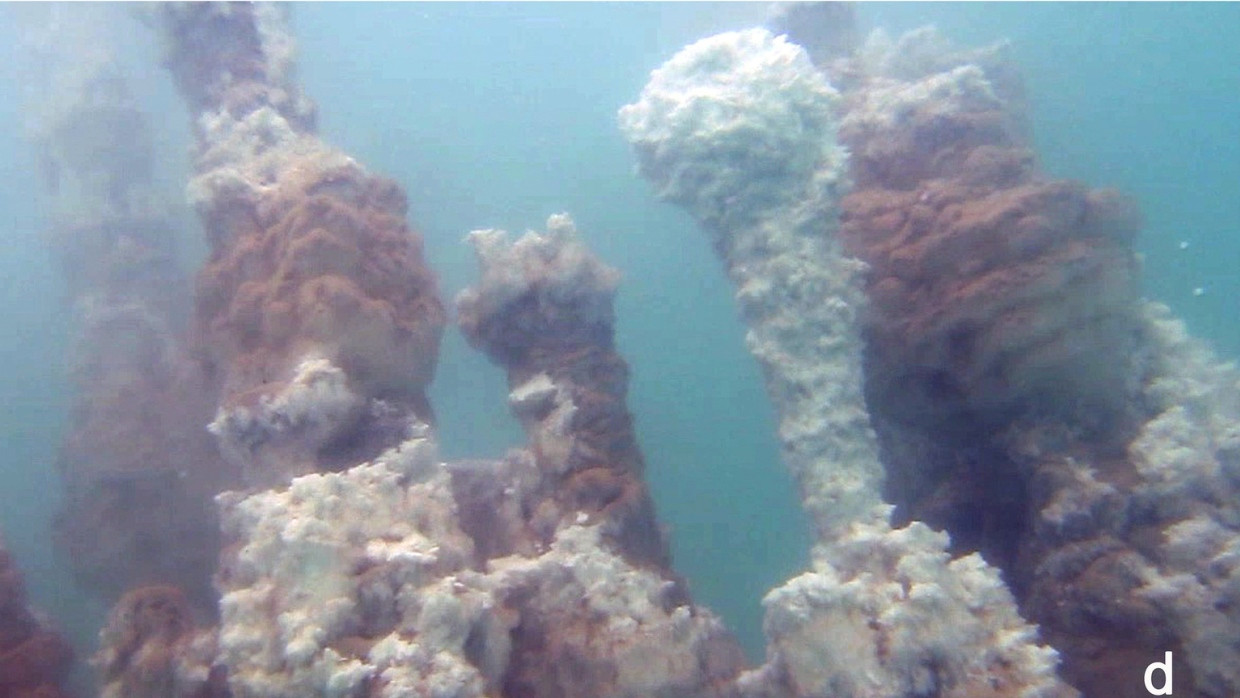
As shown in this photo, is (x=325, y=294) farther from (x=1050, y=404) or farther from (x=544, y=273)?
(x=1050, y=404)

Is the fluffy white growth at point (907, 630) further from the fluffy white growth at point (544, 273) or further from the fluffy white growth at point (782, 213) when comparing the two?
the fluffy white growth at point (544, 273)

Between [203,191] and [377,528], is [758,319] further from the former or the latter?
[203,191]

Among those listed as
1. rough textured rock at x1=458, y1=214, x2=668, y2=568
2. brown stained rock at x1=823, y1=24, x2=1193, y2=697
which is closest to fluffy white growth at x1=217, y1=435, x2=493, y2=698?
rough textured rock at x1=458, y1=214, x2=668, y2=568

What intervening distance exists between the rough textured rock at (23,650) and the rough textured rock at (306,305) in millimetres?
2499

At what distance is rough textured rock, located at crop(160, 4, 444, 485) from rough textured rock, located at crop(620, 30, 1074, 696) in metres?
3.22

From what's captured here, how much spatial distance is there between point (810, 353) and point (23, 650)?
7.51 m

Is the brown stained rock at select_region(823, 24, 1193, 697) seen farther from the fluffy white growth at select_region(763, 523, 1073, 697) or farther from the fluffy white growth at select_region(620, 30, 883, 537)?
the fluffy white growth at select_region(763, 523, 1073, 697)

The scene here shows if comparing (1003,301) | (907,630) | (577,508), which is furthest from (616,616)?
(1003,301)

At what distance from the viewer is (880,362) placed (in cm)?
869

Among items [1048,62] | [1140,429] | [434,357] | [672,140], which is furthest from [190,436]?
[1048,62]

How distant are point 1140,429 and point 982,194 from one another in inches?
105

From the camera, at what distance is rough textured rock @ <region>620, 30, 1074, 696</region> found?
5.80 m

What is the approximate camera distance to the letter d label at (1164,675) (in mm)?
6473

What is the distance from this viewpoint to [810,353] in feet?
28.1
